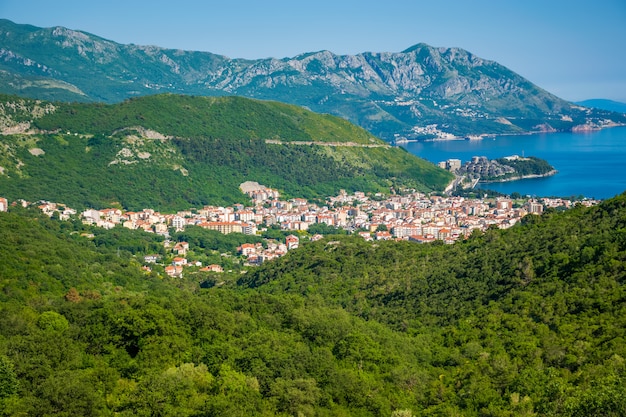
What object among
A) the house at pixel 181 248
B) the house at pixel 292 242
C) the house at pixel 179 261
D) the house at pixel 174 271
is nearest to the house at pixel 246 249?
the house at pixel 292 242

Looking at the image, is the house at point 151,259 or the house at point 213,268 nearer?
the house at point 151,259

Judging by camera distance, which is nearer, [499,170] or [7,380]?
[7,380]

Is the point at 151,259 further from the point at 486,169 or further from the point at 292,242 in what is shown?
Answer: the point at 486,169

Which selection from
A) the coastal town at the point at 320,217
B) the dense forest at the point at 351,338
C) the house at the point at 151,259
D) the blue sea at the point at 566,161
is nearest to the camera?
the dense forest at the point at 351,338

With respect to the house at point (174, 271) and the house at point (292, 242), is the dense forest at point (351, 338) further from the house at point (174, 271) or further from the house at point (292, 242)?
the house at point (292, 242)

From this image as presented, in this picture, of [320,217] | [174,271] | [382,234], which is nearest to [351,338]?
[174,271]
